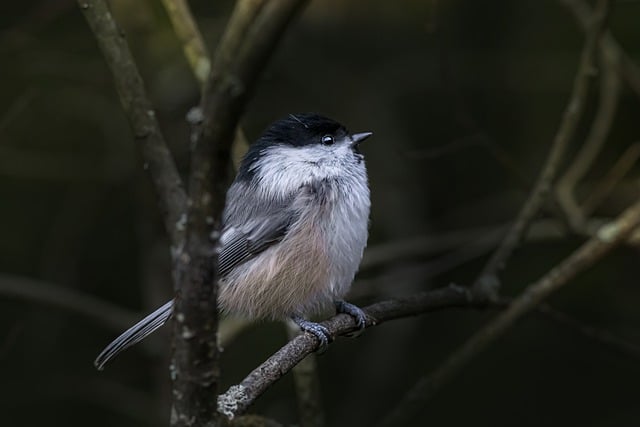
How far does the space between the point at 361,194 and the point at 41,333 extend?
201 centimetres

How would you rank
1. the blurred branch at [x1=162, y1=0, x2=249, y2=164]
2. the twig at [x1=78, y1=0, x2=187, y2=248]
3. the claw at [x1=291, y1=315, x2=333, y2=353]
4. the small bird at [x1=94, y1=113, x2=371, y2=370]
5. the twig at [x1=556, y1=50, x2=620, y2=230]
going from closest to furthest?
1. the twig at [x1=78, y1=0, x2=187, y2=248]
2. the claw at [x1=291, y1=315, x2=333, y2=353]
3. the small bird at [x1=94, y1=113, x2=371, y2=370]
4. the blurred branch at [x1=162, y1=0, x2=249, y2=164]
5. the twig at [x1=556, y1=50, x2=620, y2=230]

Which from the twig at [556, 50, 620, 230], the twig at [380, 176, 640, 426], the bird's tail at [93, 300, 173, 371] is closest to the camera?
the bird's tail at [93, 300, 173, 371]

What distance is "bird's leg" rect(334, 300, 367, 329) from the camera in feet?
8.03

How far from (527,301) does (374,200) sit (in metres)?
1.78

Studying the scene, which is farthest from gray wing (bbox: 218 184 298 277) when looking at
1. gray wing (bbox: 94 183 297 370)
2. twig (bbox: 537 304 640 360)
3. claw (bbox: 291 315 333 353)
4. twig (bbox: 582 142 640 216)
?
twig (bbox: 582 142 640 216)

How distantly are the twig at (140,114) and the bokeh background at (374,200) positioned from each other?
1562 millimetres

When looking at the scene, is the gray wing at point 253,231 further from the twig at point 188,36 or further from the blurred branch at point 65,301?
the blurred branch at point 65,301

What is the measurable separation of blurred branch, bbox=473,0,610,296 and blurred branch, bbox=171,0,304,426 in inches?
61.0

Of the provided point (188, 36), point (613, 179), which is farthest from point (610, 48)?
point (188, 36)

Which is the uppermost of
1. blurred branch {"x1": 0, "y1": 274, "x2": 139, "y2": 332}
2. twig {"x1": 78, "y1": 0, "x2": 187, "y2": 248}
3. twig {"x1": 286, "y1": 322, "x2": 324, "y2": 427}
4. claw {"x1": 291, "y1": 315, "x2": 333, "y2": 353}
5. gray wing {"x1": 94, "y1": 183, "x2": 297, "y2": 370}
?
twig {"x1": 78, "y1": 0, "x2": 187, "y2": 248}

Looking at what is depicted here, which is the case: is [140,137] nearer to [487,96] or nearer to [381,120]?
[381,120]

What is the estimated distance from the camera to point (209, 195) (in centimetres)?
129

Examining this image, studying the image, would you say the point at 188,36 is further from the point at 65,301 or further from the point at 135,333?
the point at 65,301

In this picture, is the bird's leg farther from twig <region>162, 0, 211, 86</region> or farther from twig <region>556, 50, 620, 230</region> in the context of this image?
twig <region>556, 50, 620, 230</region>
